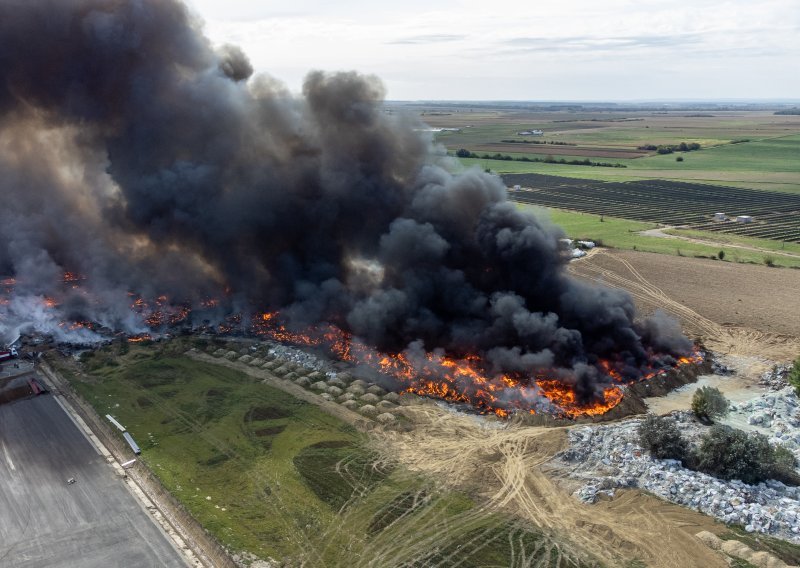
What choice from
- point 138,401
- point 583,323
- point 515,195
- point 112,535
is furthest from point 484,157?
point 112,535

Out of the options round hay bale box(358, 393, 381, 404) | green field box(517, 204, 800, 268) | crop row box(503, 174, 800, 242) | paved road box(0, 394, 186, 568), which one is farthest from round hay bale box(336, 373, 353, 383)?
crop row box(503, 174, 800, 242)

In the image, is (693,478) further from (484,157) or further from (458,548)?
(484,157)

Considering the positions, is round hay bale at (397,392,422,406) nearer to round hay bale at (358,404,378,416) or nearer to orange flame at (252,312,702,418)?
orange flame at (252,312,702,418)

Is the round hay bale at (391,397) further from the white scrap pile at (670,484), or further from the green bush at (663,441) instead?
the green bush at (663,441)

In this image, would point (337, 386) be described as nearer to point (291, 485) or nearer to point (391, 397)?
point (391, 397)

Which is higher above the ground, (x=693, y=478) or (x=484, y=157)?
(x=484, y=157)

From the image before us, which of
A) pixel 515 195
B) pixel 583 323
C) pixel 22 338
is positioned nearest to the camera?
pixel 583 323
